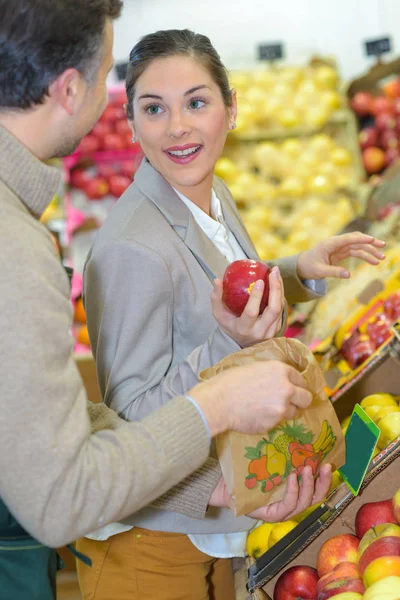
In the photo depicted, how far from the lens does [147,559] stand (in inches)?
64.8

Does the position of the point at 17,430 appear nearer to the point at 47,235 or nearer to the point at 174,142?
the point at 47,235

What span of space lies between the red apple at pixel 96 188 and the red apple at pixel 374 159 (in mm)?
1703

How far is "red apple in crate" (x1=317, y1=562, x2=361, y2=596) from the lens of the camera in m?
1.42

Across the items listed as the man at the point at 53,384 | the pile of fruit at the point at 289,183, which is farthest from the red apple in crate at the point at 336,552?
the pile of fruit at the point at 289,183

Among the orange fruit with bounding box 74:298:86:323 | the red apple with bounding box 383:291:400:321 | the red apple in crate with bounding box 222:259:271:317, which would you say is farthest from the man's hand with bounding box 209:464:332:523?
the orange fruit with bounding box 74:298:86:323

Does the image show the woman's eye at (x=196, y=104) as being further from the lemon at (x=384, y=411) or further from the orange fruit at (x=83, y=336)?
the orange fruit at (x=83, y=336)

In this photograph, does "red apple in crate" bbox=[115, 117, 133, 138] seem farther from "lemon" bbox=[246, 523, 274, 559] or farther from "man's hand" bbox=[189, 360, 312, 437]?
"man's hand" bbox=[189, 360, 312, 437]

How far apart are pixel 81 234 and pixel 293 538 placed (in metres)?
3.24

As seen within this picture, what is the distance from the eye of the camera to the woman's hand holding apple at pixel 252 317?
144 cm

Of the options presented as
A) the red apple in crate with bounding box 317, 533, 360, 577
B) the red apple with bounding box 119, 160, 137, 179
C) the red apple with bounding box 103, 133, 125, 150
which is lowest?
the red apple in crate with bounding box 317, 533, 360, 577

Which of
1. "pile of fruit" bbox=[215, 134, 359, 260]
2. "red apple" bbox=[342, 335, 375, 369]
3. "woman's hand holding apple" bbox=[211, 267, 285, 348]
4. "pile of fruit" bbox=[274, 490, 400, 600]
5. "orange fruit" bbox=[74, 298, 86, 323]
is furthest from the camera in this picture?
"pile of fruit" bbox=[215, 134, 359, 260]

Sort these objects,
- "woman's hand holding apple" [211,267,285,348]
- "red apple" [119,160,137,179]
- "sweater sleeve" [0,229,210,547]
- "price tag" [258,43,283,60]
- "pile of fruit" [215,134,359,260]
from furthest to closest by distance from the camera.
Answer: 1. "price tag" [258,43,283,60]
2. "red apple" [119,160,137,179]
3. "pile of fruit" [215,134,359,260]
4. "woman's hand holding apple" [211,267,285,348]
5. "sweater sleeve" [0,229,210,547]

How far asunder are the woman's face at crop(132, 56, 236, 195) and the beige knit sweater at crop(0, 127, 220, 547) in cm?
70

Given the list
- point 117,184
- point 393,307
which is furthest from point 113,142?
point 393,307
